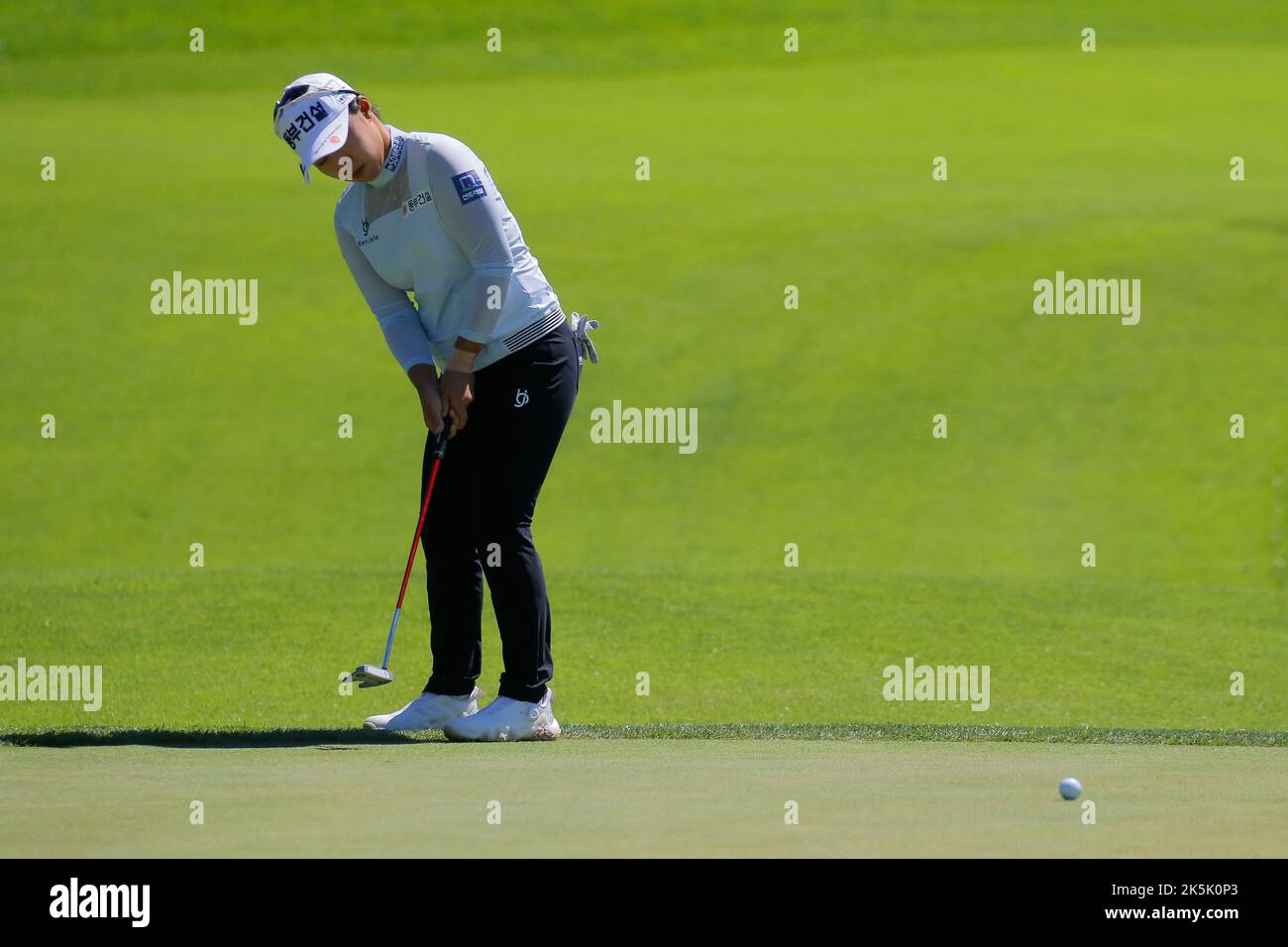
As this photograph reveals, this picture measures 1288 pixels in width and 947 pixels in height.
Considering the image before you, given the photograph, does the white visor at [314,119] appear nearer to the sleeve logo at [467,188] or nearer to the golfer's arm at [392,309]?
the sleeve logo at [467,188]

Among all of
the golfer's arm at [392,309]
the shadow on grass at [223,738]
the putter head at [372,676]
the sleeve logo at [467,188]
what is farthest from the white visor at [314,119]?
the shadow on grass at [223,738]

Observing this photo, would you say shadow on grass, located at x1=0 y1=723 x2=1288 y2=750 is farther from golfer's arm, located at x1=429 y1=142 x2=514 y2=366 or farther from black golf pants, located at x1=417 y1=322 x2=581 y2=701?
golfer's arm, located at x1=429 y1=142 x2=514 y2=366

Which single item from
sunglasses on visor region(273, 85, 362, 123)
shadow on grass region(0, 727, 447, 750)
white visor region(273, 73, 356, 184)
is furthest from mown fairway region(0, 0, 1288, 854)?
sunglasses on visor region(273, 85, 362, 123)

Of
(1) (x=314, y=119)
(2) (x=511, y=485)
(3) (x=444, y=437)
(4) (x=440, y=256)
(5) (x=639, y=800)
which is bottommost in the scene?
(5) (x=639, y=800)

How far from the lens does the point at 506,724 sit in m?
5.13

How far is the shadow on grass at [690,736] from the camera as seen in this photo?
16.5ft

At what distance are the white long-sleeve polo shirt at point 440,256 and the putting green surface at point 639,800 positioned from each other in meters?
1.18

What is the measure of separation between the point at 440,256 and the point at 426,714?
133 cm

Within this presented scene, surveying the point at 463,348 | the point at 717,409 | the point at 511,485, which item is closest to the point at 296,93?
the point at 463,348

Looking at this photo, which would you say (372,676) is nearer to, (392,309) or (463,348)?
(463,348)

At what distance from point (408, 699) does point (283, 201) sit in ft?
36.9

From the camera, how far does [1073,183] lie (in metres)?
19.6

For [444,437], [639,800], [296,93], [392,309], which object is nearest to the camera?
[639,800]

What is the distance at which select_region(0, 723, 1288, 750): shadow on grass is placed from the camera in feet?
16.5
